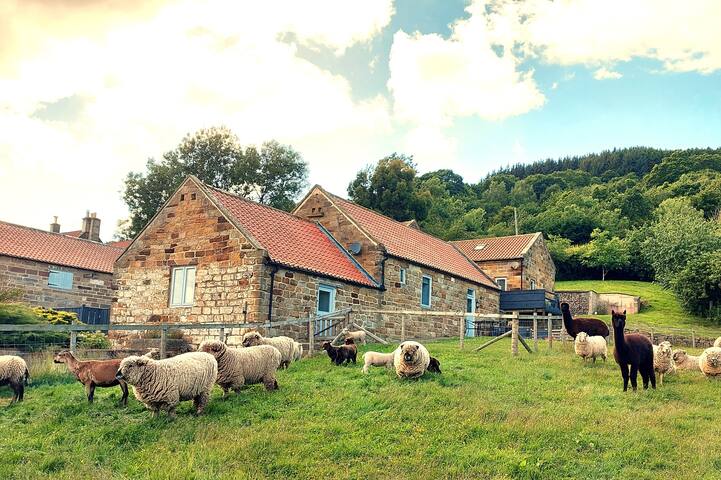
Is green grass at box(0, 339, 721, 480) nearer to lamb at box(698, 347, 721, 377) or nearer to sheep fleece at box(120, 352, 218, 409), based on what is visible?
sheep fleece at box(120, 352, 218, 409)

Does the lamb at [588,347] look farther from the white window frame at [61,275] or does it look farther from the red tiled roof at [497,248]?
the white window frame at [61,275]

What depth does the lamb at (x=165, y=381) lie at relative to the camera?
12625mm

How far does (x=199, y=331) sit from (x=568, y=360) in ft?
40.7

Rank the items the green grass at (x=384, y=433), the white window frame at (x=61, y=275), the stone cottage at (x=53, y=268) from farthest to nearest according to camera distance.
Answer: the white window frame at (x=61, y=275), the stone cottage at (x=53, y=268), the green grass at (x=384, y=433)

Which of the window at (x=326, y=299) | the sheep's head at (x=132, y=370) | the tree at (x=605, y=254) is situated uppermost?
the tree at (x=605, y=254)

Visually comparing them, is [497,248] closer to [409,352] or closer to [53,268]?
[53,268]

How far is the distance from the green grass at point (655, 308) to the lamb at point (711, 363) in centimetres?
2157

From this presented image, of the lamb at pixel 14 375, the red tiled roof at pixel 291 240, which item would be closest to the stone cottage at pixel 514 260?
the red tiled roof at pixel 291 240

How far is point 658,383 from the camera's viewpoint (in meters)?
16.6

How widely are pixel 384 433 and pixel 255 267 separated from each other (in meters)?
12.3

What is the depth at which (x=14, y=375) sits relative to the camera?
48.6 ft

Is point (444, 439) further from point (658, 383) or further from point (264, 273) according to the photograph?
point (264, 273)

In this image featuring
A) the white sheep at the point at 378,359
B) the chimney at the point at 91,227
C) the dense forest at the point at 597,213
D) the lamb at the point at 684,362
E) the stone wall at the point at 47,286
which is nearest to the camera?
the white sheep at the point at 378,359

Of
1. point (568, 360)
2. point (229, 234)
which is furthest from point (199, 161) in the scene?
point (568, 360)
